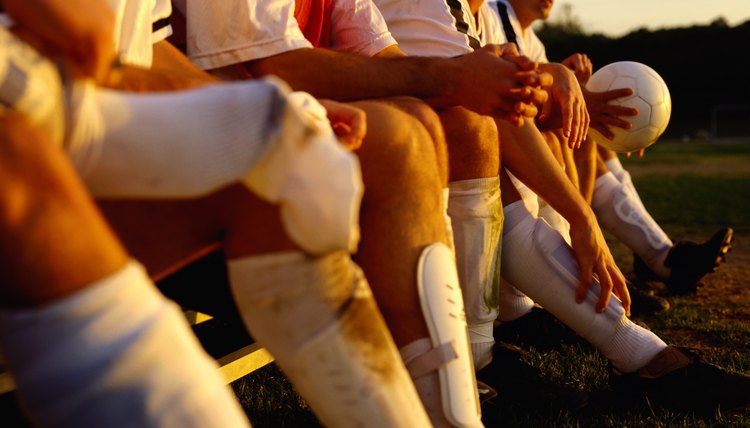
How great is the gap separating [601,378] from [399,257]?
1.15m

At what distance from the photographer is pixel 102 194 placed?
2.73ft

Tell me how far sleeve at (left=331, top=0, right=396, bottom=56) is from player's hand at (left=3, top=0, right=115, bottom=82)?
1.19 m

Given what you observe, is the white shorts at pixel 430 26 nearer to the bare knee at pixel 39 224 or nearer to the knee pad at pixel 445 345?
the knee pad at pixel 445 345

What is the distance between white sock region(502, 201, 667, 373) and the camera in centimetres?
198

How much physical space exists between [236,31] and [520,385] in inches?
40.1

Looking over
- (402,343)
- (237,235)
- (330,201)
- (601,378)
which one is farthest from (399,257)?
(601,378)

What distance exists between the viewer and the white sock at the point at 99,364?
0.70 m

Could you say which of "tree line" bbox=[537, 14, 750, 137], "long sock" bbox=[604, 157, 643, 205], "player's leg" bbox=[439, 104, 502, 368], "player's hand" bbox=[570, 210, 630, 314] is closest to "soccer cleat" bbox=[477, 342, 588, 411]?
"player's leg" bbox=[439, 104, 502, 368]

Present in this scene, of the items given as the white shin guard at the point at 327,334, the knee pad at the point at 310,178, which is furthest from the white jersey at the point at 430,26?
the knee pad at the point at 310,178

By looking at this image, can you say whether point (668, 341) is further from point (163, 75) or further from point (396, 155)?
point (163, 75)

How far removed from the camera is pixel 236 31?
167 cm

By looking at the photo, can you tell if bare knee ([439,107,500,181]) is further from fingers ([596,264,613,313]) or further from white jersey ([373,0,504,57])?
white jersey ([373,0,504,57])

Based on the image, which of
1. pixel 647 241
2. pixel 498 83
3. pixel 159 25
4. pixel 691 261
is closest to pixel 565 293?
pixel 498 83

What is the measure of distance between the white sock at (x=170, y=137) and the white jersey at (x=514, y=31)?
239 cm
